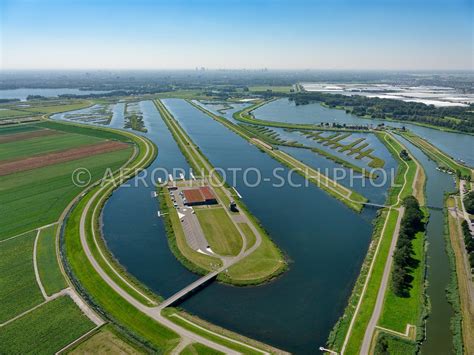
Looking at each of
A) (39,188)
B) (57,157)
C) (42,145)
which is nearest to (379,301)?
(39,188)

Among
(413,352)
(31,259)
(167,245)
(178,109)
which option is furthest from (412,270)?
(178,109)

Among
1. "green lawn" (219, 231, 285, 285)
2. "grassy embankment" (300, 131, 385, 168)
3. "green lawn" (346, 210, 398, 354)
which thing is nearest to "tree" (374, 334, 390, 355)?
"green lawn" (346, 210, 398, 354)

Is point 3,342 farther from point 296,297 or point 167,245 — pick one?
point 296,297

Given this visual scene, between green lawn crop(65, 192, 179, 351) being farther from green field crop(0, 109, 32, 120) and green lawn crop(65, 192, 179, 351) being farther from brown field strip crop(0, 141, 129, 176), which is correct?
green field crop(0, 109, 32, 120)

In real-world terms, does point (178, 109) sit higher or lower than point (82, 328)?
higher

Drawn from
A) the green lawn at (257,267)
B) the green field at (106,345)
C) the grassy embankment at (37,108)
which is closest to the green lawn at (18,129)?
the grassy embankment at (37,108)
